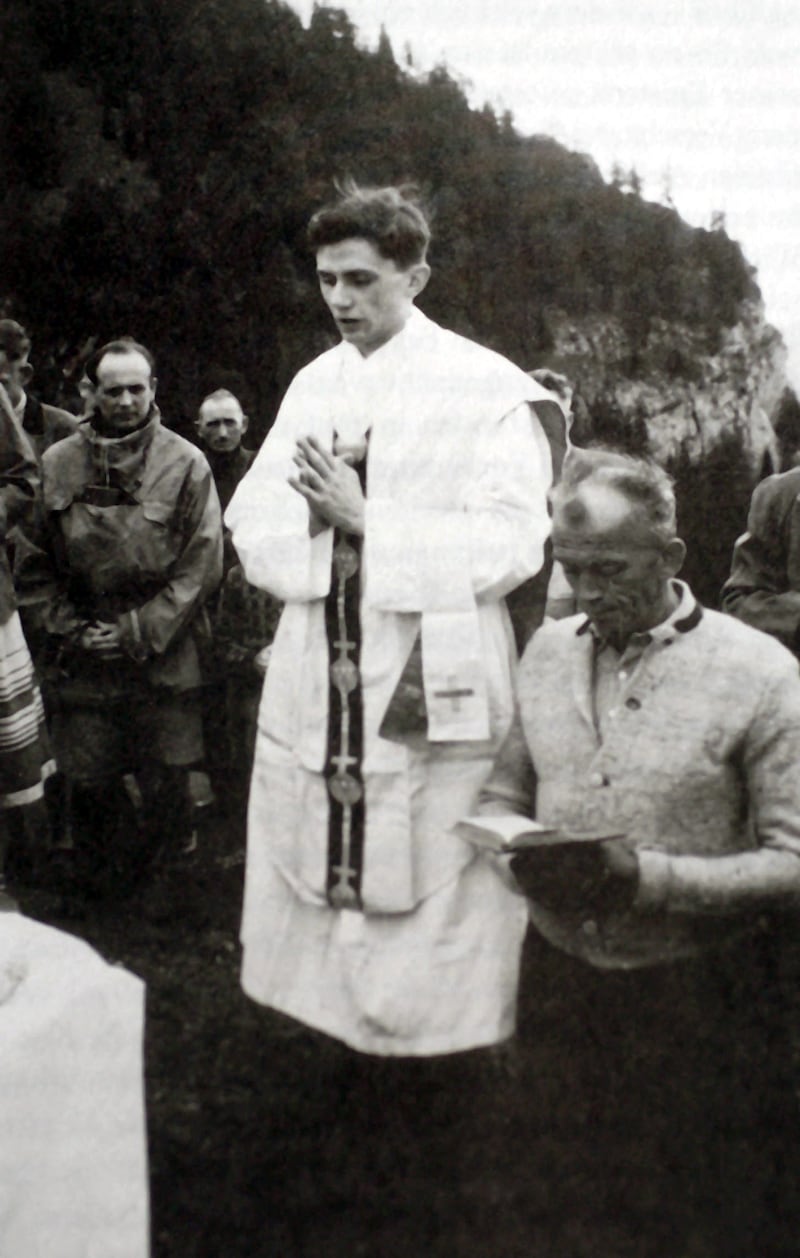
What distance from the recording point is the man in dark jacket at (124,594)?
7.80 feet

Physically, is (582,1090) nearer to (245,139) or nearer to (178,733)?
(178,733)

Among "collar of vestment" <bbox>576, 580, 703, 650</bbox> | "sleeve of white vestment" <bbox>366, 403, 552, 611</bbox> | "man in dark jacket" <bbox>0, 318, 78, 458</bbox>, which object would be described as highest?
"man in dark jacket" <bbox>0, 318, 78, 458</bbox>

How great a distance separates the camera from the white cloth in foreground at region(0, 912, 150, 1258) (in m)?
1.67

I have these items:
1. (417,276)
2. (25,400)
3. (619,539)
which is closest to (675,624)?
(619,539)

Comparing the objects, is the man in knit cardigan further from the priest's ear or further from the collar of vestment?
the priest's ear

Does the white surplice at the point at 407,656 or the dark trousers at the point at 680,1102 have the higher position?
the white surplice at the point at 407,656

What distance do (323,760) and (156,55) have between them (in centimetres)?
120

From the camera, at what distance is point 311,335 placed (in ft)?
7.34

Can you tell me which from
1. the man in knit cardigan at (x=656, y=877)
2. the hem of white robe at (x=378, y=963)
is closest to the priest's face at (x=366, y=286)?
the man in knit cardigan at (x=656, y=877)

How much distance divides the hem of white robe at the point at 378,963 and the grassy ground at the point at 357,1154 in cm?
3

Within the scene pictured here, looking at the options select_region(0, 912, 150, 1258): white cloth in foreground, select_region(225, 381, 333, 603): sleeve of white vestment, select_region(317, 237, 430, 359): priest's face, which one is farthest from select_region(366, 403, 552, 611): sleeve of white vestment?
select_region(0, 912, 150, 1258): white cloth in foreground

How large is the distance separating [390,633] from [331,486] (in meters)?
0.24

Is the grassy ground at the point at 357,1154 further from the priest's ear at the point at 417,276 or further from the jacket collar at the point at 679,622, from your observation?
the priest's ear at the point at 417,276

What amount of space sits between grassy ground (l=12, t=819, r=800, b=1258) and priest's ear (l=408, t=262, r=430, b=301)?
3.35 feet
